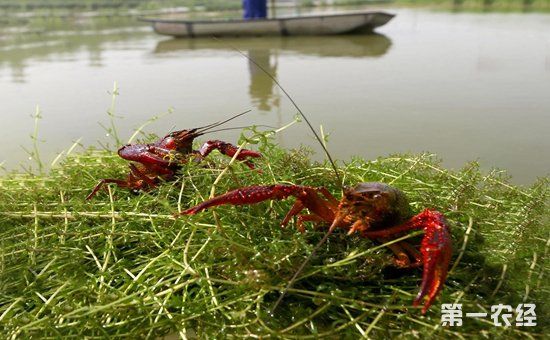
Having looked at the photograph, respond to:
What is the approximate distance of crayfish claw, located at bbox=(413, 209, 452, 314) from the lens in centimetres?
208

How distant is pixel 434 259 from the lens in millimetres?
2152

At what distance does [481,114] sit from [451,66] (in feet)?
12.6

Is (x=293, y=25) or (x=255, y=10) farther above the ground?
(x=255, y=10)

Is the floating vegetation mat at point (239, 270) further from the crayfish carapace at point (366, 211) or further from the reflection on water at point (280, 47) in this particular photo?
the reflection on water at point (280, 47)

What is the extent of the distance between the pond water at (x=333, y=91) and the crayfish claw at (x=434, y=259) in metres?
2.37

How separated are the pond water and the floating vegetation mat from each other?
6.70ft

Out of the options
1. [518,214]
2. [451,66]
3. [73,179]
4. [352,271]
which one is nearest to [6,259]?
[73,179]

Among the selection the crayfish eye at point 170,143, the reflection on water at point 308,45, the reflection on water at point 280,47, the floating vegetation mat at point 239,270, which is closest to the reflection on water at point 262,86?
the reflection on water at point 280,47

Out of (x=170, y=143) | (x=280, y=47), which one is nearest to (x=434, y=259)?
(x=170, y=143)

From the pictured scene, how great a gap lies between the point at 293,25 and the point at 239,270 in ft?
49.6

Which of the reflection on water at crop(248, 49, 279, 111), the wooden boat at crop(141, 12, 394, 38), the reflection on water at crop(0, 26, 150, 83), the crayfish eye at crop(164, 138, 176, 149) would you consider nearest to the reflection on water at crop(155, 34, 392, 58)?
the wooden boat at crop(141, 12, 394, 38)

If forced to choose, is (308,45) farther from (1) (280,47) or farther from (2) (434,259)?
(2) (434,259)

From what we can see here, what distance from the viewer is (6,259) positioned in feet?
8.61

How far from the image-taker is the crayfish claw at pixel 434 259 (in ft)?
6.82
